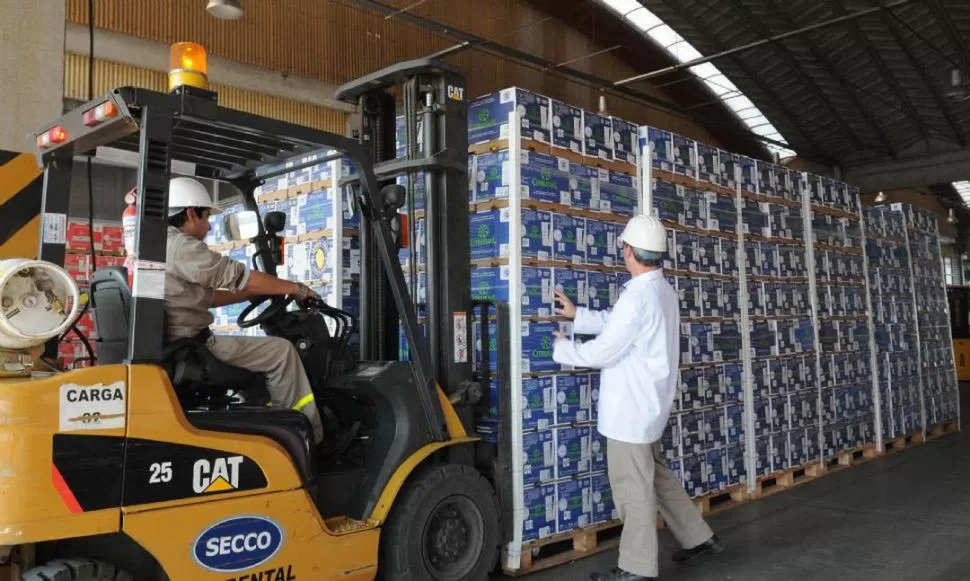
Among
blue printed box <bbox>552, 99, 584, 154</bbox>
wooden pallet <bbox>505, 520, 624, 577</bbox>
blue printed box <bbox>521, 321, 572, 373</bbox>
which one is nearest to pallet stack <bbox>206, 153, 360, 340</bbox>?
blue printed box <bbox>521, 321, 572, 373</bbox>

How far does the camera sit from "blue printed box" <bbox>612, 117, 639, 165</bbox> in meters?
5.69

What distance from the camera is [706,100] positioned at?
21.3 metres

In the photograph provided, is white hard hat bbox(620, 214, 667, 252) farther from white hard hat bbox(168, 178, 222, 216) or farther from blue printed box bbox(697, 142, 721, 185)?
white hard hat bbox(168, 178, 222, 216)

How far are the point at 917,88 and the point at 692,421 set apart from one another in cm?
1560

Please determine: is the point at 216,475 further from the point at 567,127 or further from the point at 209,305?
the point at 567,127

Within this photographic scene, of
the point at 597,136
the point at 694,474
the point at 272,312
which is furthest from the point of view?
the point at 694,474

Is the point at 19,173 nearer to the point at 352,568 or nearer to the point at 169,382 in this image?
the point at 169,382

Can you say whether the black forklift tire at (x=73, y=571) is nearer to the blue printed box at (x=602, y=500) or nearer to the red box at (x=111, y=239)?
the blue printed box at (x=602, y=500)

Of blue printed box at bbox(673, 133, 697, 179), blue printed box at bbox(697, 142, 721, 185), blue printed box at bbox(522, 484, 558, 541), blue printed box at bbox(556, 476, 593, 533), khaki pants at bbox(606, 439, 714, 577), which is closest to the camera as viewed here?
khaki pants at bbox(606, 439, 714, 577)

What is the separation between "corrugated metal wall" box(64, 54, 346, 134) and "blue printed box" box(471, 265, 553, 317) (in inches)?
253

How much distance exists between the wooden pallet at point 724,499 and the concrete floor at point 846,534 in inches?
3.6

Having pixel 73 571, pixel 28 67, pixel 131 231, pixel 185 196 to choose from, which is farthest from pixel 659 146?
pixel 28 67

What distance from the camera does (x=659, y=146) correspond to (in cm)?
605

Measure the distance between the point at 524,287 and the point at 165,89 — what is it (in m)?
8.10
